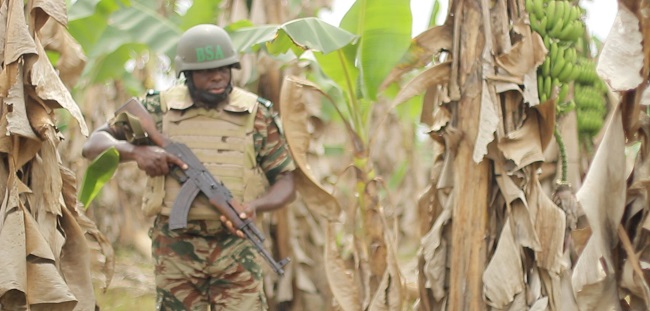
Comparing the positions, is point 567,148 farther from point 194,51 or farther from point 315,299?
point 315,299

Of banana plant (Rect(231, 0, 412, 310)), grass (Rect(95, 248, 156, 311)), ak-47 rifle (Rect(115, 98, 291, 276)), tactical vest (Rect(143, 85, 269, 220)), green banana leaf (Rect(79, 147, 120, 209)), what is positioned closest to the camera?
green banana leaf (Rect(79, 147, 120, 209))

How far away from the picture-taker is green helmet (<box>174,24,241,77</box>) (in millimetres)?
3994

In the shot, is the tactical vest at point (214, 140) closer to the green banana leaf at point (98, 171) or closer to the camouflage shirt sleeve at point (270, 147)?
the camouflage shirt sleeve at point (270, 147)

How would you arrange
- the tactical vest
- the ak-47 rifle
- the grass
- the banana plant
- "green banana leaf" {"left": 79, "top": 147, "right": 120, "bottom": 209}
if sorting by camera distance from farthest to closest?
the grass < the banana plant < the tactical vest < the ak-47 rifle < "green banana leaf" {"left": 79, "top": 147, "right": 120, "bottom": 209}

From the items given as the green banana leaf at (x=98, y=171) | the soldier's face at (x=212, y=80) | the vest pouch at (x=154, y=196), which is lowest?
the vest pouch at (x=154, y=196)

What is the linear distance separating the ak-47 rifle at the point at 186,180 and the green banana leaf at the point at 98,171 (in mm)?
156

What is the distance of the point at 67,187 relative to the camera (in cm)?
338

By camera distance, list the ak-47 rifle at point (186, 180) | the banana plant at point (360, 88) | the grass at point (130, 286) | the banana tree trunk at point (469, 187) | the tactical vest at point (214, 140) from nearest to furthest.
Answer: the banana tree trunk at point (469, 187) < the ak-47 rifle at point (186, 180) < the tactical vest at point (214, 140) < the banana plant at point (360, 88) < the grass at point (130, 286)

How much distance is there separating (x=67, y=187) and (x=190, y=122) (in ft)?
2.68

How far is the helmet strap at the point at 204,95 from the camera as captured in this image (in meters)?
4.04

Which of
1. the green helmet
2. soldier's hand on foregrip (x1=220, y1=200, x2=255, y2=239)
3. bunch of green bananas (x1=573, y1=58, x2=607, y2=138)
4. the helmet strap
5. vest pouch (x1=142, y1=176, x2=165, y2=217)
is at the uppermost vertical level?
the green helmet

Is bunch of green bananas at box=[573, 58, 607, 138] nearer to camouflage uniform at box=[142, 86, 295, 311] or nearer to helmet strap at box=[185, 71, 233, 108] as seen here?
camouflage uniform at box=[142, 86, 295, 311]

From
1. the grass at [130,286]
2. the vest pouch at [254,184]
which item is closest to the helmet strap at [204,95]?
the vest pouch at [254,184]

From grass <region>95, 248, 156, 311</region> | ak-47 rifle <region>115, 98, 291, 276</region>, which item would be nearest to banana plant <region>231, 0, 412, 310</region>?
ak-47 rifle <region>115, 98, 291, 276</region>
